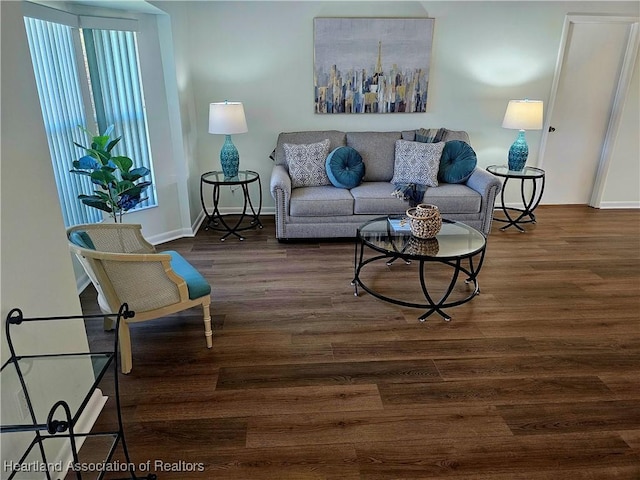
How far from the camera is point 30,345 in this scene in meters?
1.67

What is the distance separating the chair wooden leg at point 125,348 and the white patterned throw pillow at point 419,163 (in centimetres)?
302

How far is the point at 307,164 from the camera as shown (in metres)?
4.41

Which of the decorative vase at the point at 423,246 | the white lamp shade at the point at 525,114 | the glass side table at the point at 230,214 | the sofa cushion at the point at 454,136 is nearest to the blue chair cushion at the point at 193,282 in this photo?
the decorative vase at the point at 423,246

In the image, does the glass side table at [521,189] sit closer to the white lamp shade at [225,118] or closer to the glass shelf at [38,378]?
the white lamp shade at [225,118]

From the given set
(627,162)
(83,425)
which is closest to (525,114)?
(627,162)

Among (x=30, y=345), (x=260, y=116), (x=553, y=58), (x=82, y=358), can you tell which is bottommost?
(x=82, y=358)

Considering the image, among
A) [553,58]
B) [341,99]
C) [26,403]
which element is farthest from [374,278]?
[553,58]

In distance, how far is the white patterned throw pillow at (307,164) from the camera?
4.41 metres

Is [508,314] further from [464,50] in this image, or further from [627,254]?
[464,50]

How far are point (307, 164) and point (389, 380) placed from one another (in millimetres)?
2570

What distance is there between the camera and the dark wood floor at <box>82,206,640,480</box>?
1.95m

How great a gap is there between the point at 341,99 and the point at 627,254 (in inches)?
126

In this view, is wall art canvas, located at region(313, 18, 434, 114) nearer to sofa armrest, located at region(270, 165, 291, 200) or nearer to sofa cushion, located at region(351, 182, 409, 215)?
sofa armrest, located at region(270, 165, 291, 200)

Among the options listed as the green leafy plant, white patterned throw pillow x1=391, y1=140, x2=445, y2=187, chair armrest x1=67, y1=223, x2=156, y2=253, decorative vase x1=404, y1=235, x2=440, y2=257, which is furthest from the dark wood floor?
white patterned throw pillow x1=391, y1=140, x2=445, y2=187
